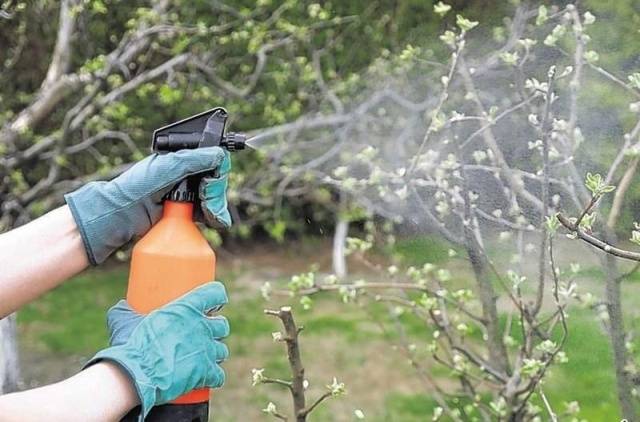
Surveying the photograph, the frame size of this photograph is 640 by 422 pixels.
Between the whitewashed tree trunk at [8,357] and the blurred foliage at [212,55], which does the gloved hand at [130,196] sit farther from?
the blurred foliage at [212,55]

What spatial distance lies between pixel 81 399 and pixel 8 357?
183cm

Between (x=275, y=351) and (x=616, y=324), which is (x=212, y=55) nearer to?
(x=275, y=351)

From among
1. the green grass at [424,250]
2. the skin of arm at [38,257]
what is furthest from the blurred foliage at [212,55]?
the skin of arm at [38,257]

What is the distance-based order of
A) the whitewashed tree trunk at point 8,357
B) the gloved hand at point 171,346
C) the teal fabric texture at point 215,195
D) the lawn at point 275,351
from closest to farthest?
the gloved hand at point 171,346 → the teal fabric texture at point 215,195 → the whitewashed tree trunk at point 8,357 → the lawn at point 275,351

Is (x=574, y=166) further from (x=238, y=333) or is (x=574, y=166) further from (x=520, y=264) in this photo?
(x=238, y=333)

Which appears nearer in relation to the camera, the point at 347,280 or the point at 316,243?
the point at 347,280

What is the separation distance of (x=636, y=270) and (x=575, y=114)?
361mm

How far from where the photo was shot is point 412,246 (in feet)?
8.74

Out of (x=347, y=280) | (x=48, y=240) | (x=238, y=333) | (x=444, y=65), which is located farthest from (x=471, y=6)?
(x=347, y=280)

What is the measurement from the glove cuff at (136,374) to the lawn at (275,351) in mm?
1182

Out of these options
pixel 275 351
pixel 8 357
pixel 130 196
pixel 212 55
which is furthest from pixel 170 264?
pixel 275 351

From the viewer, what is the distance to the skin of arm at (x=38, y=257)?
1.39 metres

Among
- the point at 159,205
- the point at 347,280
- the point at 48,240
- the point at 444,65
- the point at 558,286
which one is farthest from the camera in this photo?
the point at 347,280

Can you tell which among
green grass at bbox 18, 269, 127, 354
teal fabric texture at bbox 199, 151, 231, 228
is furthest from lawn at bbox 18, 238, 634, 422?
teal fabric texture at bbox 199, 151, 231, 228
